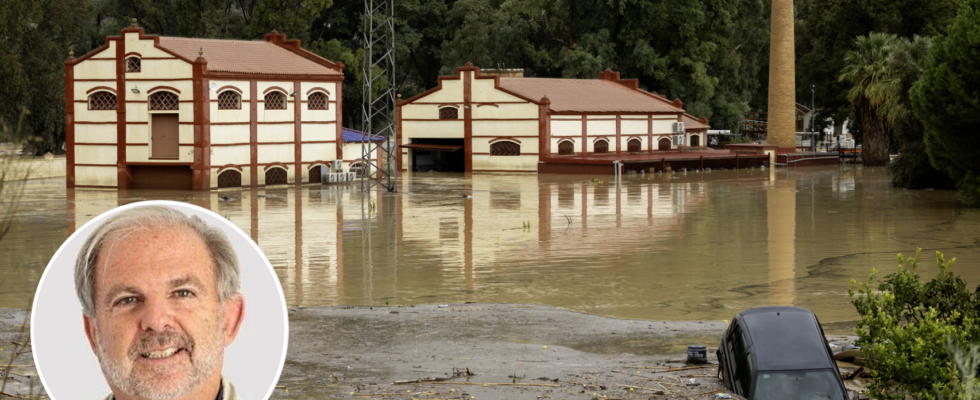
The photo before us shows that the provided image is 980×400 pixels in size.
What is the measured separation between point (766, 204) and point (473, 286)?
2325cm

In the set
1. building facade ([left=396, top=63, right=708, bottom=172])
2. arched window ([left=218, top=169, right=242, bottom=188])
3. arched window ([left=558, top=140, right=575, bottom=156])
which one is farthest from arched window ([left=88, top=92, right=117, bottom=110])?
arched window ([left=558, top=140, right=575, bottom=156])

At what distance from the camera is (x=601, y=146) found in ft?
222

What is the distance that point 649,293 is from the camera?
2061cm

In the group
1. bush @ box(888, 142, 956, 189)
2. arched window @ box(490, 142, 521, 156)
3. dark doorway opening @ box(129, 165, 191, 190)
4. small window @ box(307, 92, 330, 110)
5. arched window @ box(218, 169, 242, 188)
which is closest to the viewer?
bush @ box(888, 142, 956, 189)

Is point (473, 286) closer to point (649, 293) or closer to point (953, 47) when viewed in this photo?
point (649, 293)

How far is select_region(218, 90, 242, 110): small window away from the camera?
49406 mm

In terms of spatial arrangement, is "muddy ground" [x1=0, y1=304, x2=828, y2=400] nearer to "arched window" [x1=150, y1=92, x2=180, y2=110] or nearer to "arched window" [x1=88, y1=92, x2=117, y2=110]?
"arched window" [x1=150, y1=92, x2=180, y2=110]

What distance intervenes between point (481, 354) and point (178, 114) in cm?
3795

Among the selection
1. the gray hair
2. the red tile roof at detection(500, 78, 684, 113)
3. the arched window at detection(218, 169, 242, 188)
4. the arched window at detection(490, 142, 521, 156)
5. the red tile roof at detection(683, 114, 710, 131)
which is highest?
the red tile roof at detection(500, 78, 684, 113)

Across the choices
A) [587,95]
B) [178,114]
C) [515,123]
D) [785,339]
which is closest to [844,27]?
[587,95]

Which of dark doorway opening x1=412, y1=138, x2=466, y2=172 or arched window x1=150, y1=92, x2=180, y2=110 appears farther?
dark doorway opening x1=412, y1=138, x2=466, y2=172

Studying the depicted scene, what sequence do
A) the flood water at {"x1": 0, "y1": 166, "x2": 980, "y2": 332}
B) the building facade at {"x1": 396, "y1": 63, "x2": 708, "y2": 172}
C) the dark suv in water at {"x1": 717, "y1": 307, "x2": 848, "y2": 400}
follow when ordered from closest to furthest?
the dark suv in water at {"x1": 717, "y1": 307, "x2": 848, "y2": 400} < the flood water at {"x1": 0, "y1": 166, "x2": 980, "y2": 332} < the building facade at {"x1": 396, "y1": 63, "x2": 708, "y2": 172}

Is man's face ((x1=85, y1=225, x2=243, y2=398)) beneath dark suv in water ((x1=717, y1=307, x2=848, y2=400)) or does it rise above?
above

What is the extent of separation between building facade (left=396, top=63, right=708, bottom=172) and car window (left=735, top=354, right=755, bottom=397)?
5250 centimetres
